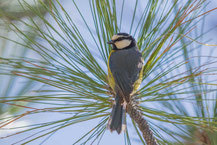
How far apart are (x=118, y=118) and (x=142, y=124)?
0.43 ft

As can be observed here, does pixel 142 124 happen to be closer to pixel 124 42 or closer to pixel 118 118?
pixel 118 118

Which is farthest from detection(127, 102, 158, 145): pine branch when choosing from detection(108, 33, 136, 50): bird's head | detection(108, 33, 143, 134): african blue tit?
detection(108, 33, 136, 50): bird's head

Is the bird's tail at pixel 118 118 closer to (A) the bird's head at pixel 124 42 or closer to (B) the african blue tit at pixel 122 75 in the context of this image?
(B) the african blue tit at pixel 122 75

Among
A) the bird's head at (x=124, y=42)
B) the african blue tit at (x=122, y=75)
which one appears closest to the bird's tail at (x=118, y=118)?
the african blue tit at (x=122, y=75)

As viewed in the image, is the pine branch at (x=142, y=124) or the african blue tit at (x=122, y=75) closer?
the pine branch at (x=142, y=124)

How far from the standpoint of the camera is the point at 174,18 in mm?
1427

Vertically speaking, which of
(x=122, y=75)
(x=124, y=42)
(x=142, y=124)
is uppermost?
(x=124, y=42)

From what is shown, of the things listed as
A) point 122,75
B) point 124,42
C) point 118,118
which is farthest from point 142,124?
point 124,42

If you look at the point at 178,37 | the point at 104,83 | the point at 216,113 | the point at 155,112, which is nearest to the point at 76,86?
the point at 104,83

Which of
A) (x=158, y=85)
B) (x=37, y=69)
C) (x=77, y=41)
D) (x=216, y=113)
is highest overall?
(x=77, y=41)

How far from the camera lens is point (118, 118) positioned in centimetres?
143

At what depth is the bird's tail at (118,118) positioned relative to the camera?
4.63 feet

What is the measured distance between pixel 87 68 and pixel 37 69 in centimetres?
28

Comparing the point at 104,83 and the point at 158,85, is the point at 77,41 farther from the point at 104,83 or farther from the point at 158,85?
the point at 158,85
